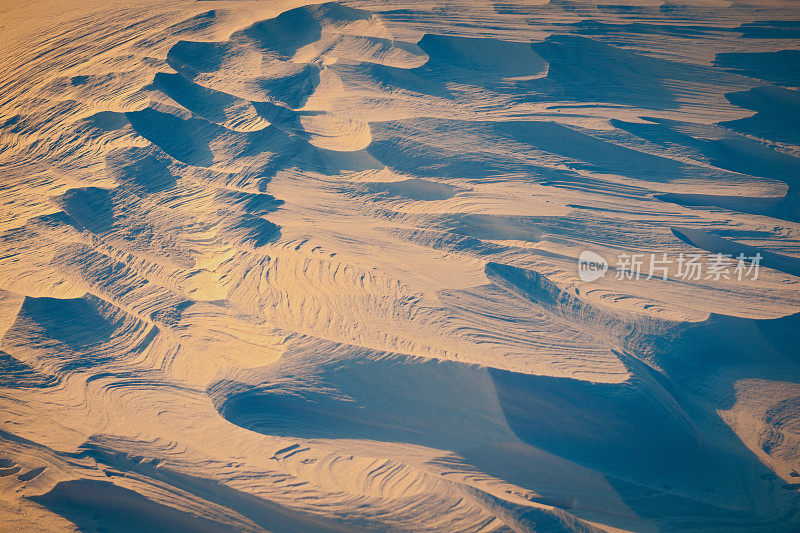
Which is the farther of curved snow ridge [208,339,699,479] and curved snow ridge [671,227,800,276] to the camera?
curved snow ridge [671,227,800,276]

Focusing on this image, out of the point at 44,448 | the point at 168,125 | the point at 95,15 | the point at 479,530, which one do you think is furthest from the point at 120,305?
the point at 95,15

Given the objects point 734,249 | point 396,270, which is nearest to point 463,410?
point 396,270

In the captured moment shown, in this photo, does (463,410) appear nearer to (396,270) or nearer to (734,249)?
(396,270)

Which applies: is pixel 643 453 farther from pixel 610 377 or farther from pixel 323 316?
pixel 323 316

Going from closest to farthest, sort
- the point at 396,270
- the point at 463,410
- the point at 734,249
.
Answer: the point at 463,410 < the point at 396,270 < the point at 734,249

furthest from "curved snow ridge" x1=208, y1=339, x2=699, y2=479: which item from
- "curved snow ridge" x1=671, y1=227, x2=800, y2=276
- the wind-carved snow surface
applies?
"curved snow ridge" x1=671, y1=227, x2=800, y2=276

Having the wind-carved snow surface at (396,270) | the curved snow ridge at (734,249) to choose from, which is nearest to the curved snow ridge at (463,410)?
the wind-carved snow surface at (396,270)

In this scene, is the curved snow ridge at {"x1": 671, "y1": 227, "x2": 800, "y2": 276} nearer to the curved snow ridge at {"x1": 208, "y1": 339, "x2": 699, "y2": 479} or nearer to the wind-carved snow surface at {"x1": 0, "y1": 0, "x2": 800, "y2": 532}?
the wind-carved snow surface at {"x1": 0, "y1": 0, "x2": 800, "y2": 532}

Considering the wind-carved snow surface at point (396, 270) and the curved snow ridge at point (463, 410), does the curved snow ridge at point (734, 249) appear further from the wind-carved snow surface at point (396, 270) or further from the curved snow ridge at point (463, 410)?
the curved snow ridge at point (463, 410)

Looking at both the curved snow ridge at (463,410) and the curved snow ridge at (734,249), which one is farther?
the curved snow ridge at (734,249)
